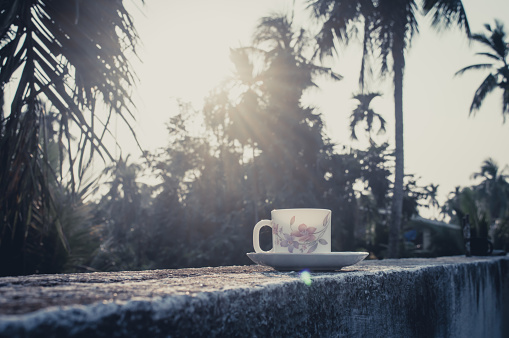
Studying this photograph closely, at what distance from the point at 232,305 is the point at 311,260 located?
1.38ft

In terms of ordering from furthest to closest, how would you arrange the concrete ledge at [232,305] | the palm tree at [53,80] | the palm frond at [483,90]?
the palm frond at [483,90] < the palm tree at [53,80] < the concrete ledge at [232,305]

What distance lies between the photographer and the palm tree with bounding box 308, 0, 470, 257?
1091 cm

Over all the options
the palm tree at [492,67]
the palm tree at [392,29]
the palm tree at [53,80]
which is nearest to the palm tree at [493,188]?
the palm tree at [492,67]

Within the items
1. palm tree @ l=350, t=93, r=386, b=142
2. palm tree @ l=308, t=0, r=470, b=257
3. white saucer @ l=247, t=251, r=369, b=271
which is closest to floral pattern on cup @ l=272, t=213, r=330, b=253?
white saucer @ l=247, t=251, r=369, b=271

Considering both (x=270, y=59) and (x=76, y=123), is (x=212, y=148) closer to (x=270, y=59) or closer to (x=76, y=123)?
(x=270, y=59)

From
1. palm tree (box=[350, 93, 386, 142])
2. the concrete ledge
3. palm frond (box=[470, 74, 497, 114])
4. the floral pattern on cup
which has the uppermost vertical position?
palm frond (box=[470, 74, 497, 114])

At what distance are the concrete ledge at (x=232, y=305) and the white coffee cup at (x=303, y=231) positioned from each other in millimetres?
198

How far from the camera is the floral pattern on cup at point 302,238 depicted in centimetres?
108

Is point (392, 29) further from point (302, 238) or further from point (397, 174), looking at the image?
point (302, 238)

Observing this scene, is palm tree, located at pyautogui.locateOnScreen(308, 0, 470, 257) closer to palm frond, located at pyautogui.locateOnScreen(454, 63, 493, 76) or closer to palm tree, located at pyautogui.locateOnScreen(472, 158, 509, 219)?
palm frond, located at pyautogui.locateOnScreen(454, 63, 493, 76)

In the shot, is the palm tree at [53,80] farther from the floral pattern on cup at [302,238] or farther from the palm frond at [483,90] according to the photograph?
the palm frond at [483,90]

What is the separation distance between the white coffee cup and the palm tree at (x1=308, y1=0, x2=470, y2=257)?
33.5ft

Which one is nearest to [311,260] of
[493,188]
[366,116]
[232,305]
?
[232,305]

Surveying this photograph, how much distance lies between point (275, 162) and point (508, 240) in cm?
841
